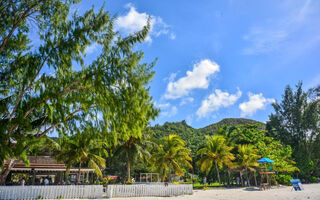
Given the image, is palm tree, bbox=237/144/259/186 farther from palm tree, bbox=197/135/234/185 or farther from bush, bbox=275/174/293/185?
bush, bbox=275/174/293/185

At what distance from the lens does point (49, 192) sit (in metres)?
12.8

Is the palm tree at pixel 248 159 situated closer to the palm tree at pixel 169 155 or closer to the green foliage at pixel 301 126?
the palm tree at pixel 169 155

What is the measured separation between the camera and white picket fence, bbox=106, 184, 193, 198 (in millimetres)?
14539

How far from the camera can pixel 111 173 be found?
45.1 m

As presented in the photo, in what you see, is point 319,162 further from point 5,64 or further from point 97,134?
point 5,64

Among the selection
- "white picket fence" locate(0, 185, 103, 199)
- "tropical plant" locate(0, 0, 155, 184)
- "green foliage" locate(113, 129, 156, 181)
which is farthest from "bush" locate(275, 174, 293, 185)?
"tropical plant" locate(0, 0, 155, 184)

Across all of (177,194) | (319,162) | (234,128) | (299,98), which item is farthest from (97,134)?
(319,162)

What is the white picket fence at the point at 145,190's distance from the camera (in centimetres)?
1454

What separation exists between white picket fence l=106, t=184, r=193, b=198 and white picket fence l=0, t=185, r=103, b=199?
3.34 ft

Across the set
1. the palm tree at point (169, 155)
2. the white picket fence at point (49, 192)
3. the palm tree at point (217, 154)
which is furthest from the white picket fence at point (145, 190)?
the palm tree at point (217, 154)

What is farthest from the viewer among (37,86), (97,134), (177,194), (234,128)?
(234,128)

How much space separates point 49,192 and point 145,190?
20.5 feet

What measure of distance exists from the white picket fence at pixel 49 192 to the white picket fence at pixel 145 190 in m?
1.02

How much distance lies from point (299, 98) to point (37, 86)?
4093 cm
